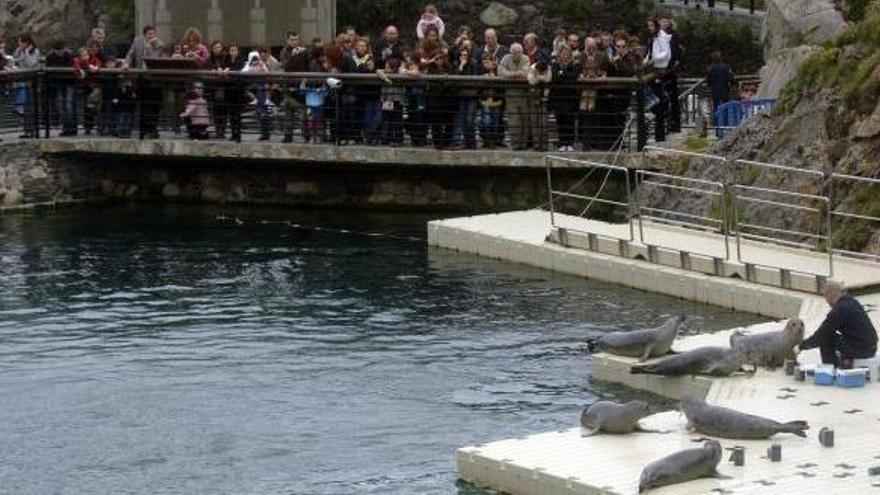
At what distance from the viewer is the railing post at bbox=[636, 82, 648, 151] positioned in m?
29.7

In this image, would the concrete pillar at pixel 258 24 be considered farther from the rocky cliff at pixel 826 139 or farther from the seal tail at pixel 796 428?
the seal tail at pixel 796 428

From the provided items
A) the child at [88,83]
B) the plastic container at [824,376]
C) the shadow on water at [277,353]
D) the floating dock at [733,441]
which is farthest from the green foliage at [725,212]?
the child at [88,83]

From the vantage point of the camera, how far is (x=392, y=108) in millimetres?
31188

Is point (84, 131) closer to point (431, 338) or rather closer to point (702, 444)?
point (431, 338)

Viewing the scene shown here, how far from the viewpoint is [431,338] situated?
23.0 m

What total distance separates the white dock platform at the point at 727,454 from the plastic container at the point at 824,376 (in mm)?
86

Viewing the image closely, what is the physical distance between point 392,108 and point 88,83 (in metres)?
4.51

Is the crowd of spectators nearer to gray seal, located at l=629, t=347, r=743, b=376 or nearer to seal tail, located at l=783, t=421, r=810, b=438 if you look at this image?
gray seal, located at l=629, t=347, r=743, b=376

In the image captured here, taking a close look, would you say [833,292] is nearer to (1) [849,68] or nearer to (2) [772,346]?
(2) [772,346]

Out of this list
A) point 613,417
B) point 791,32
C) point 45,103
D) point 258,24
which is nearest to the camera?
point 613,417

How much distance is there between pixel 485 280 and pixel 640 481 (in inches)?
417

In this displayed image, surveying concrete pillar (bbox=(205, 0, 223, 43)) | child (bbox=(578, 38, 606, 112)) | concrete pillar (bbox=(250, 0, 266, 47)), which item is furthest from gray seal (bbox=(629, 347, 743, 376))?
concrete pillar (bbox=(205, 0, 223, 43))

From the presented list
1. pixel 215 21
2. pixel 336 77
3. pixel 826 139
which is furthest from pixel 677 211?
pixel 215 21

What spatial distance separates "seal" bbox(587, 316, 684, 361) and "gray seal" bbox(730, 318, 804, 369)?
0.84 meters
